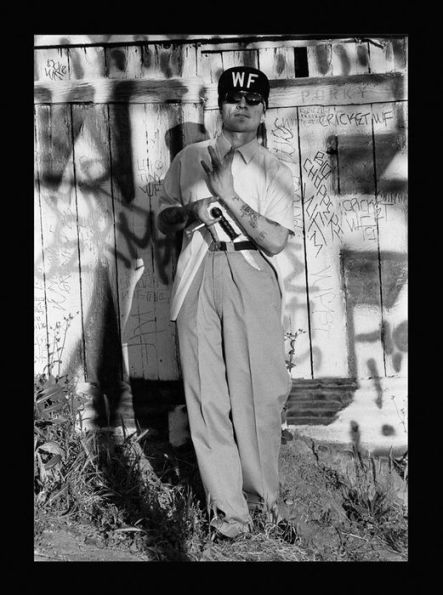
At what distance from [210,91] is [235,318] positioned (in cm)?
163

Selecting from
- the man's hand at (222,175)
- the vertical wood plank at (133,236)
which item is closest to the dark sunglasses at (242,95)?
the man's hand at (222,175)

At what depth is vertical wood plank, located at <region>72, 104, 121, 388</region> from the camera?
208 inches

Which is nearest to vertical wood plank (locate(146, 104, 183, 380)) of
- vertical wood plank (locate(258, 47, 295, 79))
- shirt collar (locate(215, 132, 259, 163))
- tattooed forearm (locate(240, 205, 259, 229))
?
vertical wood plank (locate(258, 47, 295, 79))

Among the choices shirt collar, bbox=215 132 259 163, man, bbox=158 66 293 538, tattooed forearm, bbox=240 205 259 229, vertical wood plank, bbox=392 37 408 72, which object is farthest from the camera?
vertical wood plank, bbox=392 37 408 72

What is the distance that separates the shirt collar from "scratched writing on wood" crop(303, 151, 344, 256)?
0.80 metres

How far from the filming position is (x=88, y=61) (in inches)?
207

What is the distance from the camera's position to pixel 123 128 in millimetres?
5262

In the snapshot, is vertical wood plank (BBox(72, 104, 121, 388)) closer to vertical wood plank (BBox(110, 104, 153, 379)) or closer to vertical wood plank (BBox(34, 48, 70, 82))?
vertical wood plank (BBox(110, 104, 153, 379))

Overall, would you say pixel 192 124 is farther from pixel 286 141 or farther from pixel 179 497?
pixel 179 497

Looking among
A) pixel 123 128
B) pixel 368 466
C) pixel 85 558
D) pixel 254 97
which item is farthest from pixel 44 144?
pixel 368 466

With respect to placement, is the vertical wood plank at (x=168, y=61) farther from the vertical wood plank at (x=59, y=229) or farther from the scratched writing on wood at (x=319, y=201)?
the scratched writing on wood at (x=319, y=201)

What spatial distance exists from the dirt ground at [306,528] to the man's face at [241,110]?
1.98m

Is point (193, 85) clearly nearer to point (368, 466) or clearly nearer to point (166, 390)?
point (166, 390)

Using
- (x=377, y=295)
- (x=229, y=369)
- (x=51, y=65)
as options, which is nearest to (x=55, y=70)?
(x=51, y=65)
